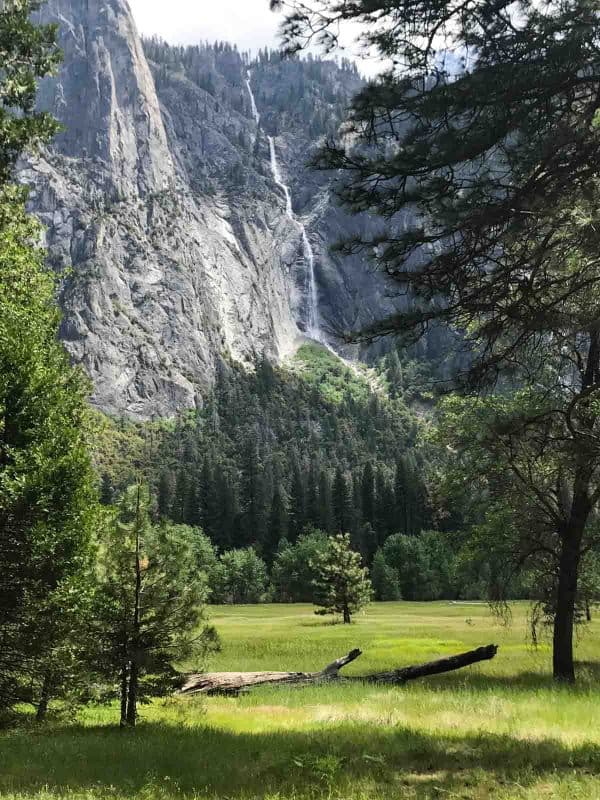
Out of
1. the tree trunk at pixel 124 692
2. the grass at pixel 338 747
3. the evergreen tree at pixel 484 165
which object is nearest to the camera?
the grass at pixel 338 747

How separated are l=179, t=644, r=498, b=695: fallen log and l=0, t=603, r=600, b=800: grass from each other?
0.60m

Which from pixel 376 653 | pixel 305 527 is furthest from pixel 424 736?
pixel 305 527

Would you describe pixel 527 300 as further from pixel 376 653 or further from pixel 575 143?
pixel 376 653

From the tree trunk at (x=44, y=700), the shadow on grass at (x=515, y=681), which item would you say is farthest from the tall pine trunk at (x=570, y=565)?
the tree trunk at (x=44, y=700)

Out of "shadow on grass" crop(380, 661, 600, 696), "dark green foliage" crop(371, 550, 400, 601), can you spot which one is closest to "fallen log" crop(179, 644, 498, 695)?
"shadow on grass" crop(380, 661, 600, 696)

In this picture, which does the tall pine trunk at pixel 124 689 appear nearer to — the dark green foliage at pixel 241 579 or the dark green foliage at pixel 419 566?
the dark green foliage at pixel 419 566

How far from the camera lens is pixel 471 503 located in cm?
2050

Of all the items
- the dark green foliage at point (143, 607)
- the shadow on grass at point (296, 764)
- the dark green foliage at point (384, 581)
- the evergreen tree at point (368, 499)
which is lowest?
the dark green foliage at point (384, 581)

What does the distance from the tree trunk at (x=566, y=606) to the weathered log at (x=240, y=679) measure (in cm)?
574

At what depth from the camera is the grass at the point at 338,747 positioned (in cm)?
724

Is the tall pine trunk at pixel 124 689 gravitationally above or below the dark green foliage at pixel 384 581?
above

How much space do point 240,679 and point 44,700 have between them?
746cm

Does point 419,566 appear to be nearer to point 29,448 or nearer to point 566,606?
point 566,606

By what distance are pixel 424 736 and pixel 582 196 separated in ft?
27.7
